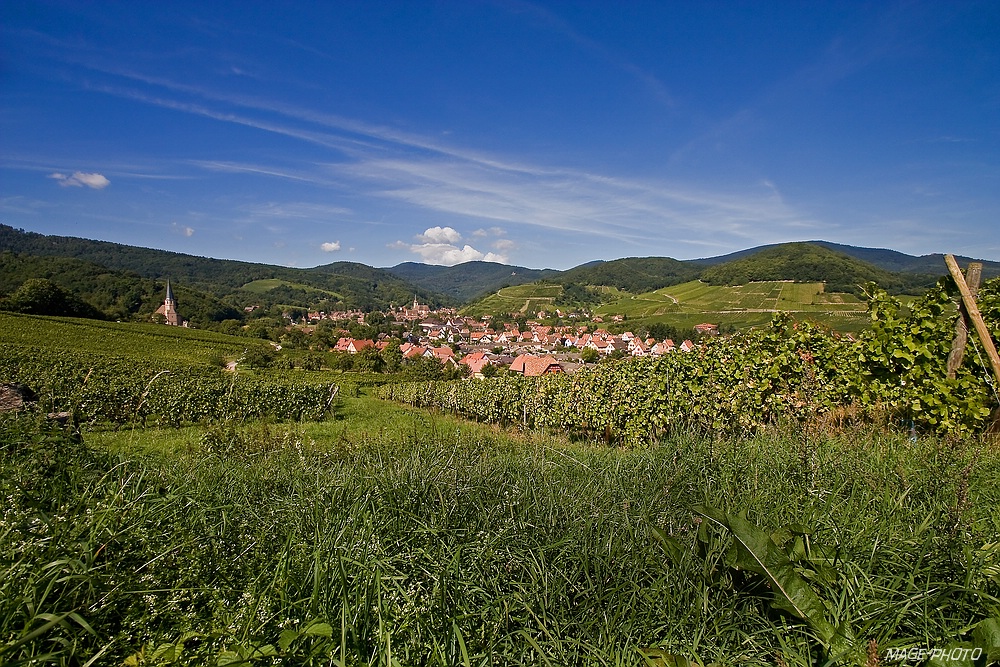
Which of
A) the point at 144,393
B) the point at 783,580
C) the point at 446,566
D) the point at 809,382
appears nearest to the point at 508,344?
the point at 144,393

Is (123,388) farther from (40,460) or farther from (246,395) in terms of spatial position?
(40,460)

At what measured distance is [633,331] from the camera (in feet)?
297

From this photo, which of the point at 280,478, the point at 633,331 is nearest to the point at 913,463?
the point at 280,478

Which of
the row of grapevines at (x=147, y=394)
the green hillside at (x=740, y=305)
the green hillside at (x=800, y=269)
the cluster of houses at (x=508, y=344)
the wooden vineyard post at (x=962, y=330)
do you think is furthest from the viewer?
the green hillside at (x=800, y=269)

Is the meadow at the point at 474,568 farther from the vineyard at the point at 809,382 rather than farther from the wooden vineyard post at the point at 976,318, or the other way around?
the vineyard at the point at 809,382

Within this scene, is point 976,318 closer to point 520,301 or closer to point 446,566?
point 446,566

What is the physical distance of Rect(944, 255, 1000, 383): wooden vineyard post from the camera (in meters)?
4.06

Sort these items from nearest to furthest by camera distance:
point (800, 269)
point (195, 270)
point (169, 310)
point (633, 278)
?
1. point (169, 310)
2. point (800, 269)
3. point (633, 278)
4. point (195, 270)

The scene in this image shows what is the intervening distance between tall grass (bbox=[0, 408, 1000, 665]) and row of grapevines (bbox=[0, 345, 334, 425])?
363 inches

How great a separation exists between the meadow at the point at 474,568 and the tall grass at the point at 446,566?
0.01 meters

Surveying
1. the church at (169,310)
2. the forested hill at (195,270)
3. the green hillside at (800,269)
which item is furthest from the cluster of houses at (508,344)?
the forested hill at (195,270)

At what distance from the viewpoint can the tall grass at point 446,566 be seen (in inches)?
66.2

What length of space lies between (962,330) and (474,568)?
614 centimetres

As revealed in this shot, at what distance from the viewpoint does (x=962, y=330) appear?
528cm
